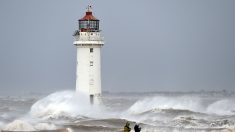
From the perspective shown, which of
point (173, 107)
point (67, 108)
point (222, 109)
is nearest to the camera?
point (67, 108)

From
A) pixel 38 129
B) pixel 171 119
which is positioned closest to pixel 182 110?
pixel 171 119

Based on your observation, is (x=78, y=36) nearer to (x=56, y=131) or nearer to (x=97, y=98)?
(x=97, y=98)

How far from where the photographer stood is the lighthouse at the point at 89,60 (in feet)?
154

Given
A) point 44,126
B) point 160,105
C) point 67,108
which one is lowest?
point 44,126

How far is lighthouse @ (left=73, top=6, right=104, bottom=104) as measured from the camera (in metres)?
47.0

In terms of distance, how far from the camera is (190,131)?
115ft

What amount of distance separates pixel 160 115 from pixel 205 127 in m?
8.79

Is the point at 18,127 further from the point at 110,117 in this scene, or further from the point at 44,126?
the point at 110,117

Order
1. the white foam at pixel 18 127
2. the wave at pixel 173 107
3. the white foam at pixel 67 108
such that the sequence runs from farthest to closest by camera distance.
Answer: the wave at pixel 173 107, the white foam at pixel 67 108, the white foam at pixel 18 127

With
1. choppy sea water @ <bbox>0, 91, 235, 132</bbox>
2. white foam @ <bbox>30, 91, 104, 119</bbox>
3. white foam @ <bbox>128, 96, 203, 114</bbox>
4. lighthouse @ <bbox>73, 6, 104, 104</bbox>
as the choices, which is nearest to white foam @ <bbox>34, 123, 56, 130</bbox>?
choppy sea water @ <bbox>0, 91, 235, 132</bbox>

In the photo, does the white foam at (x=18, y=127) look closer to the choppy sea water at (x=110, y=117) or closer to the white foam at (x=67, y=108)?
the choppy sea water at (x=110, y=117)

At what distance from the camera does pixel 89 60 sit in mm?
47031

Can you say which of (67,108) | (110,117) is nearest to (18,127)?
(110,117)

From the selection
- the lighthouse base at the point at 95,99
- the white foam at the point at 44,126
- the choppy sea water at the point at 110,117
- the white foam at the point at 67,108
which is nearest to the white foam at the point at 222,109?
the choppy sea water at the point at 110,117
